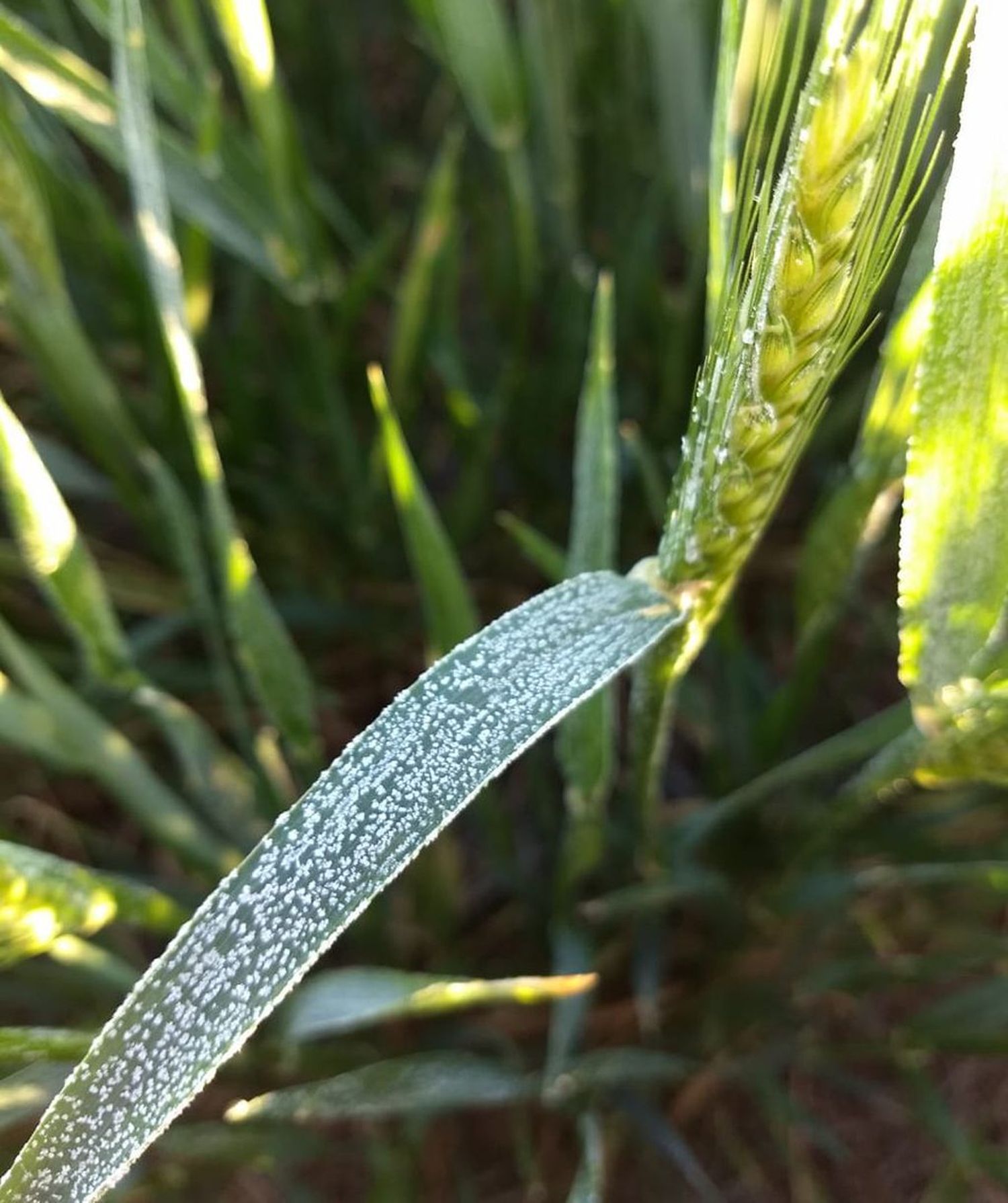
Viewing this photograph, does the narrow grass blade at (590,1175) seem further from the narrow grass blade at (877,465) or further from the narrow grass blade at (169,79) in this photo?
the narrow grass blade at (169,79)

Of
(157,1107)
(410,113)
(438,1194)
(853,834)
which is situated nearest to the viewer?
(157,1107)

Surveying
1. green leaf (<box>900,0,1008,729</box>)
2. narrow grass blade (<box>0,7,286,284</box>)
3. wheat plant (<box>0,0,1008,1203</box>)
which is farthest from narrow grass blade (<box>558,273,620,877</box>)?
narrow grass blade (<box>0,7,286,284</box>)

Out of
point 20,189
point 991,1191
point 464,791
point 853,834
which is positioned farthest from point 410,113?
point 991,1191

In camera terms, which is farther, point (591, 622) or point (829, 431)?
point (829, 431)

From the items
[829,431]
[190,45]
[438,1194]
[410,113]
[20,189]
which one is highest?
[410,113]

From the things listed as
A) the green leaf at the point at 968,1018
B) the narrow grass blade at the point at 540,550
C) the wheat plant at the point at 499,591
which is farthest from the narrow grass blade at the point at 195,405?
the green leaf at the point at 968,1018

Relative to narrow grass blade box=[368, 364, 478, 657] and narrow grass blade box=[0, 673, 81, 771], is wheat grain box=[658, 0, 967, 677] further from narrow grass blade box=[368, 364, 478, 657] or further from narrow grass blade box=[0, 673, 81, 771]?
narrow grass blade box=[0, 673, 81, 771]

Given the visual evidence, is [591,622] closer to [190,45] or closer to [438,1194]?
[190,45]
